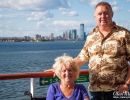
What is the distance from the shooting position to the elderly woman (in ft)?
14.0

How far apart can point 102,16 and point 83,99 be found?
96 cm

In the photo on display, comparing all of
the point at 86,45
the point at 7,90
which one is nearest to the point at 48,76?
the point at 86,45

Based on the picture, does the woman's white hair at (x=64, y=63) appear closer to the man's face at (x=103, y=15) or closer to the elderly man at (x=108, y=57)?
the elderly man at (x=108, y=57)

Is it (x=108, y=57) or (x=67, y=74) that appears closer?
(x=67, y=74)

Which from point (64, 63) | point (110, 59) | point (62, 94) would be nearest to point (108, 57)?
point (110, 59)

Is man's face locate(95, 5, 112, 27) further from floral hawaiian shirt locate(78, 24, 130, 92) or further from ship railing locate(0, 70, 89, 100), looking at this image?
ship railing locate(0, 70, 89, 100)

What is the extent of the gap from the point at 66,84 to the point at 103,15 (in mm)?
897

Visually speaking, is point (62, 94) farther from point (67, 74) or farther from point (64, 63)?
point (64, 63)

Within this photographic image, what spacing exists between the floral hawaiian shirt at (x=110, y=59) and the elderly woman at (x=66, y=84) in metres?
0.39

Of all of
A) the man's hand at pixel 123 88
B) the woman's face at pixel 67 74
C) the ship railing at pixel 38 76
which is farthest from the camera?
the ship railing at pixel 38 76

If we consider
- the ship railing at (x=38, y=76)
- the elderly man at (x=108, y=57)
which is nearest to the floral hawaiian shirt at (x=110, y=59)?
the elderly man at (x=108, y=57)

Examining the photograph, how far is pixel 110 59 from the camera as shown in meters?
4.62

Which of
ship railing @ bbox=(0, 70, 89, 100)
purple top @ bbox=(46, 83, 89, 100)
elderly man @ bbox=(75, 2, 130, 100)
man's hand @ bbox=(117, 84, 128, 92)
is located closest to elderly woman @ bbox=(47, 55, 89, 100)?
purple top @ bbox=(46, 83, 89, 100)

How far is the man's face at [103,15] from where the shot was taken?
454 centimetres
